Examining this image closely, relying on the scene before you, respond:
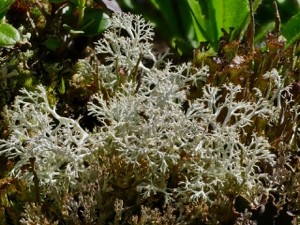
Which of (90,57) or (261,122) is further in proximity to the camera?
(90,57)

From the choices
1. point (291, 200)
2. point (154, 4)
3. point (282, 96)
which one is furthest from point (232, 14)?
point (291, 200)

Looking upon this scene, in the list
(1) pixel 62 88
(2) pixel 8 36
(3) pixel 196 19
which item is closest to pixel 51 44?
(1) pixel 62 88

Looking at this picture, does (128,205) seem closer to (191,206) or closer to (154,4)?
(191,206)

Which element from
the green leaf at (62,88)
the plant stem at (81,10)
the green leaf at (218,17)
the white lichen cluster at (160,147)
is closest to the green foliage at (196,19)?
the green leaf at (218,17)

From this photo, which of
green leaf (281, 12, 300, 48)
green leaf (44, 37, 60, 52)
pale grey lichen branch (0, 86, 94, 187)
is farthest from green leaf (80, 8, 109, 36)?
green leaf (281, 12, 300, 48)

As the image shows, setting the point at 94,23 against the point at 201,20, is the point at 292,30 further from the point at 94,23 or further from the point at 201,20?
the point at 94,23

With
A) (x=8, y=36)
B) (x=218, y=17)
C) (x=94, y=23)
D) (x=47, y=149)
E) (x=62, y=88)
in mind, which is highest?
(x=218, y=17)
